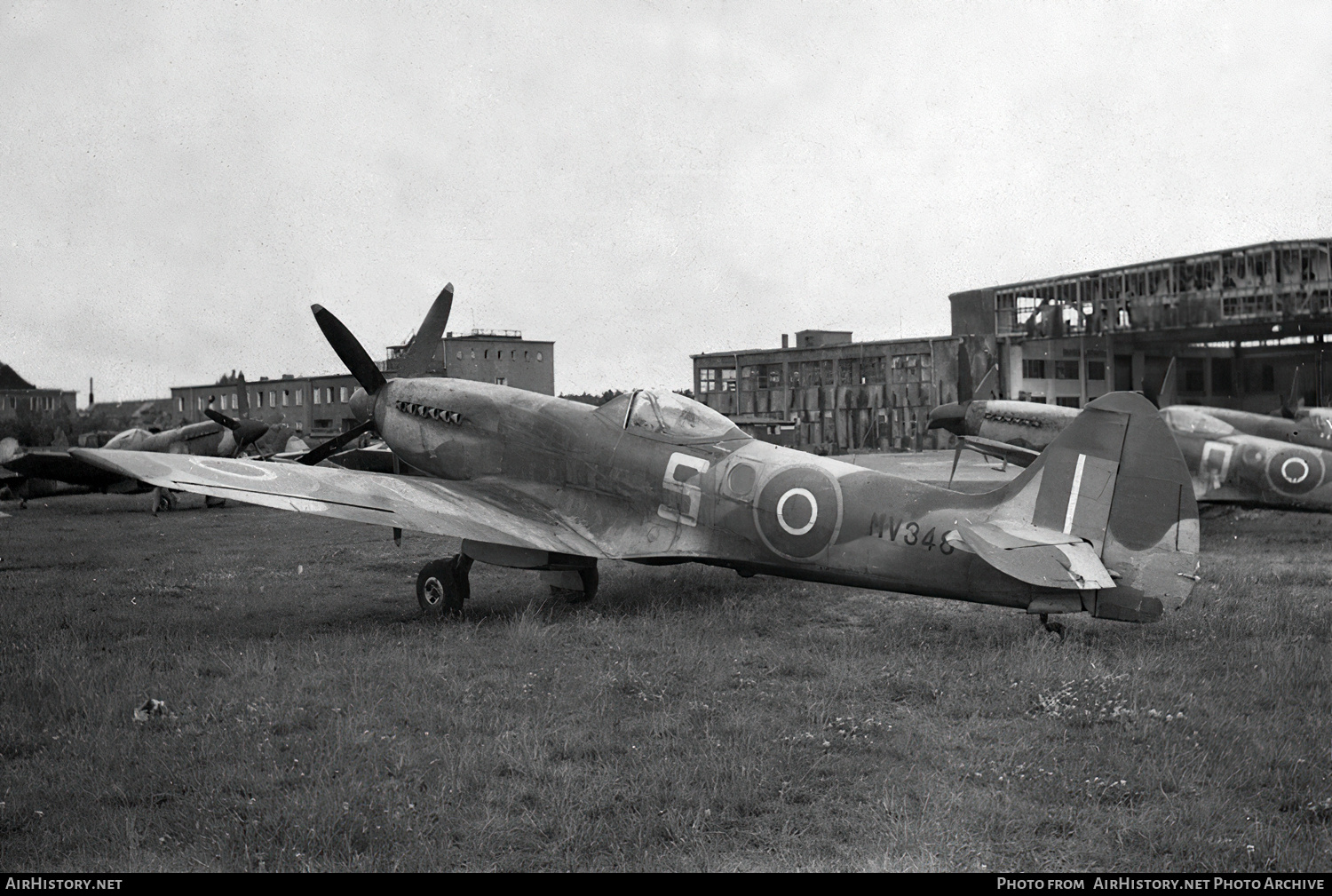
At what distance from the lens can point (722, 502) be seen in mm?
8125

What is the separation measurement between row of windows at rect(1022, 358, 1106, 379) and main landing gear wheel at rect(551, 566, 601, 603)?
32.8m

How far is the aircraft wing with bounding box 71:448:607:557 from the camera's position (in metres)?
7.54

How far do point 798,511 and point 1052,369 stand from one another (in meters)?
34.1

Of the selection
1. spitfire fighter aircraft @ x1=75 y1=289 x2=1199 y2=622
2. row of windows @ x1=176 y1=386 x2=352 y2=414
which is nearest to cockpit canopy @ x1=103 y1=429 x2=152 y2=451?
row of windows @ x1=176 y1=386 x2=352 y2=414

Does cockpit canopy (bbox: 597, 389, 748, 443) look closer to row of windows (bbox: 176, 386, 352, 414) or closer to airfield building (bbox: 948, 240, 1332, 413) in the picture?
airfield building (bbox: 948, 240, 1332, 413)

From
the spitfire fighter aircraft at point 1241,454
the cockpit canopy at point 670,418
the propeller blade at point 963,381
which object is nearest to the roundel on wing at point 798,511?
the cockpit canopy at point 670,418

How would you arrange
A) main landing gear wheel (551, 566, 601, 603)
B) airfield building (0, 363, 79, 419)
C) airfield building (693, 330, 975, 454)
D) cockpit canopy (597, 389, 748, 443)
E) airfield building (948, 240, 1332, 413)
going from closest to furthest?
1. cockpit canopy (597, 389, 748, 443)
2. main landing gear wheel (551, 566, 601, 603)
3. airfield building (948, 240, 1332, 413)
4. airfield building (0, 363, 79, 419)
5. airfield building (693, 330, 975, 454)

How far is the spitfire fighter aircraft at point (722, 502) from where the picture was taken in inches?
261

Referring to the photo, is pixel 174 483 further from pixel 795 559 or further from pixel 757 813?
pixel 757 813

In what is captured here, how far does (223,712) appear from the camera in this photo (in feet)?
17.5

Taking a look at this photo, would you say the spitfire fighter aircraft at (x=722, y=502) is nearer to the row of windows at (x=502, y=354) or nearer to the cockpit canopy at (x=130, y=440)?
the row of windows at (x=502, y=354)

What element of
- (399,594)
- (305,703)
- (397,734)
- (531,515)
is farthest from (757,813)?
(399,594)

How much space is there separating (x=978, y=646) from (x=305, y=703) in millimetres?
4609

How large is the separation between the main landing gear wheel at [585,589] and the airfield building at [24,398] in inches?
772
